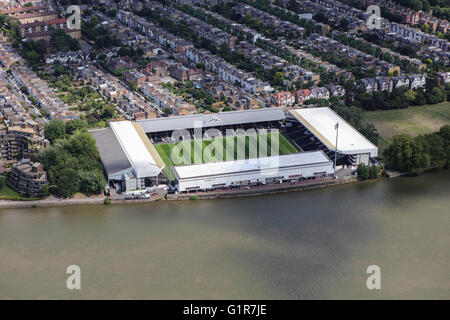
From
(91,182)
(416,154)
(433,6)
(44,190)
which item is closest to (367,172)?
(416,154)

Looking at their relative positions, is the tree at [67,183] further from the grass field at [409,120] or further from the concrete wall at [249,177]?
the grass field at [409,120]

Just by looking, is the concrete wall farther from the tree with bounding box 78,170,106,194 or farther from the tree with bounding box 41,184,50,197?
the tree with bounding box 41,184,50,197

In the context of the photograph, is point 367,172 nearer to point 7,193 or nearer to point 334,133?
point 334,133

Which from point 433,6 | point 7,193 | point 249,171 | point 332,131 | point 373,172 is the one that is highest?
point 433,6

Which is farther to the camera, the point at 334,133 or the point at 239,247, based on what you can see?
the point at 334,133

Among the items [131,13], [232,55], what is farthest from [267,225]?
[131,13]

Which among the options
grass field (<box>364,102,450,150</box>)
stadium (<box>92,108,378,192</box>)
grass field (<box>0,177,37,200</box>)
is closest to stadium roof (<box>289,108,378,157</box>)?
stadium (<box>92,108,378,192</box>)
